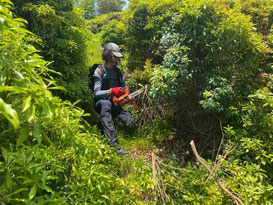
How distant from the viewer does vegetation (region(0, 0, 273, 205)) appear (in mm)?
1281

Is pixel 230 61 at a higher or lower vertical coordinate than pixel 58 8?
lower

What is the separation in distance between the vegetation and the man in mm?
255

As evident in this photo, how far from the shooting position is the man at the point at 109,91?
2.99 meters

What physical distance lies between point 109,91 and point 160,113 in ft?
3.80

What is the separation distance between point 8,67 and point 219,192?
77.3 inches

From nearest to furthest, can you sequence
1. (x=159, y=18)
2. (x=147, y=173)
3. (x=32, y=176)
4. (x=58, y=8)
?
(x=32, y=176), (x=147, y=173), (x=58, y=8), (x=159, y=18)

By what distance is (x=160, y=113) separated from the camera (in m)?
3.79

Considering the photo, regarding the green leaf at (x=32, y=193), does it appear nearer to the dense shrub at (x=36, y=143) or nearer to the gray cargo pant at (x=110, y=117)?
the dense shrub at (x=36, y=143)

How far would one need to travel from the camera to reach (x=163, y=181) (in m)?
2.04

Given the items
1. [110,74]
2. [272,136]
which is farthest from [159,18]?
[272,136]

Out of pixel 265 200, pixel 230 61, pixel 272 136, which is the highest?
pixel 230 61

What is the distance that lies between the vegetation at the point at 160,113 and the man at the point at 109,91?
0.26m

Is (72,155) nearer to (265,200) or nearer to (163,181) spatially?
(163,181)

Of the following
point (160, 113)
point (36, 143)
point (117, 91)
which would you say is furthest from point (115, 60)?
point (36, 143)
